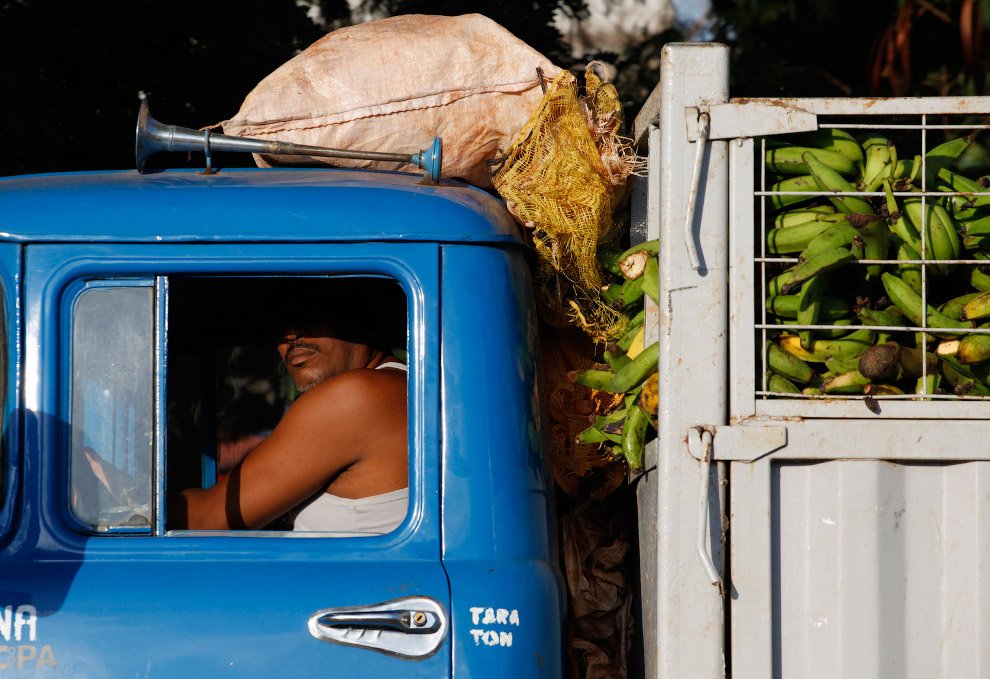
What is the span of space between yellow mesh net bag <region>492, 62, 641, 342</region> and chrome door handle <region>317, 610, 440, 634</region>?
88cm

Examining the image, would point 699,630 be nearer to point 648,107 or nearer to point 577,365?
point 577,365

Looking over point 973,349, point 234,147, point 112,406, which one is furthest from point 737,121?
point 112,406

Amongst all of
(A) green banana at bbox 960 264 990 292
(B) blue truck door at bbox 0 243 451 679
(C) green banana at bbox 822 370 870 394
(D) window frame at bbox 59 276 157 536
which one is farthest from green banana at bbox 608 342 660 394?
(D) window frame at bbox 59 276 157 536

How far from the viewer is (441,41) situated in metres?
2.53

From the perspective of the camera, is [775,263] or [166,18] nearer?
[775,263]

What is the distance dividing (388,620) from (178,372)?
1517 mm

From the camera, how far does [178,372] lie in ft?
10.2

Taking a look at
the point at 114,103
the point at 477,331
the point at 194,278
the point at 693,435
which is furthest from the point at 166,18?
the point at 693,435

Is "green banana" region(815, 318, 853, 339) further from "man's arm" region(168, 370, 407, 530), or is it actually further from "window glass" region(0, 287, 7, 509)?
"window glass" region(0, 287, 7, 509)

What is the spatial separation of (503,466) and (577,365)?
2.01ft

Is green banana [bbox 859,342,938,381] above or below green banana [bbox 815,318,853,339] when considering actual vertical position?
below

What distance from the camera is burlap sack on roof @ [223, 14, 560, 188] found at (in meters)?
2.50

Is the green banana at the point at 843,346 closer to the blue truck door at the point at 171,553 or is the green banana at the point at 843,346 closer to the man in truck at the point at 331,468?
the blue truck door at the point at 171,553

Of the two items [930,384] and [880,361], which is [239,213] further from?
[930,384]
